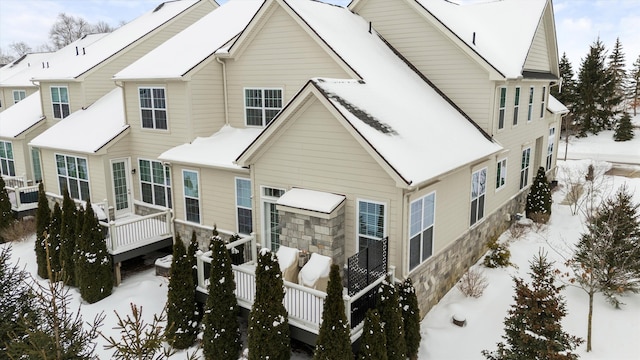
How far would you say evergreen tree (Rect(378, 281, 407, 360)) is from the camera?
9586 mm

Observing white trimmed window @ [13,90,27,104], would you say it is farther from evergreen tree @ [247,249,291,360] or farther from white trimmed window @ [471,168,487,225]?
white trimmed window @ [471,168,487,225]

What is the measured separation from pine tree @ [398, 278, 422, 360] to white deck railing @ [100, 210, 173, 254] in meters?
9.90

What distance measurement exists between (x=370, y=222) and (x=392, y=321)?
258cm

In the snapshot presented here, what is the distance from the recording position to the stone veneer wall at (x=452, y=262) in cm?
1222

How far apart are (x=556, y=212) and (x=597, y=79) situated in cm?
3191

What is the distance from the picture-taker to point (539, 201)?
19.5 meters

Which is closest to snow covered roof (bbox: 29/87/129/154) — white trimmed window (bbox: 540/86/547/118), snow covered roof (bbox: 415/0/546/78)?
snow covered roof (bbox: 415/0/546/78)

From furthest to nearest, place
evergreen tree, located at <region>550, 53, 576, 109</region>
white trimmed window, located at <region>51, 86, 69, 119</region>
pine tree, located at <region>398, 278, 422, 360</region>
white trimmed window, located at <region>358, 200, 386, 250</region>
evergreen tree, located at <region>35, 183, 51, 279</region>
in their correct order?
evergreen tree, located at <region>550, 53, 576, 109</region>, white trimmed window, located at <region>51, 86, 69, 119</region>, evergreen tree, located at <region>35, 183, 51, 279</region>, white trimmed window, located at <region>358, 200, 386, 250</region>, pine tree, located at <region>398, 278, 422, 360</region>

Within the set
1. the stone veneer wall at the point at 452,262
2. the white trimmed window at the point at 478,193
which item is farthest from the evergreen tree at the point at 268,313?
the white trimmed window at the point at 478,193

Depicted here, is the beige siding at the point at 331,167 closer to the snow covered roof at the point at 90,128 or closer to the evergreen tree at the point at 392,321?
the evergreen tree at the point at 392,321

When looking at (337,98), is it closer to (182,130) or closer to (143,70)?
(182,130)

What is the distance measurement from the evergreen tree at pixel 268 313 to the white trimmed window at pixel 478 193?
8.08m

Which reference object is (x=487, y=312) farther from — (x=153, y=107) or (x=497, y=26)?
(x=153, y=107)

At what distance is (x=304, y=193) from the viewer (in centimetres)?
1188
